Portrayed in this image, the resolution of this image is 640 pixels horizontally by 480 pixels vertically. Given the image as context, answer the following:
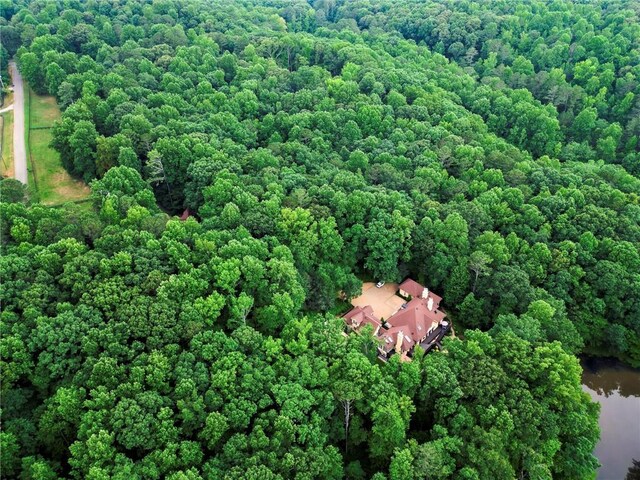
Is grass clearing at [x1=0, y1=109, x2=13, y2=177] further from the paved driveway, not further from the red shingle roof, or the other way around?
the paved driveway

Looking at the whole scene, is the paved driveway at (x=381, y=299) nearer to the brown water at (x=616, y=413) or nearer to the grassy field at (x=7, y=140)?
the brown water at (x=616, y=413)

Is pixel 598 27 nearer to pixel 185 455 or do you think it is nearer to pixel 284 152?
pixel 284 152

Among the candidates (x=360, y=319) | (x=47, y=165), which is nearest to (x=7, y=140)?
(x=47, y=165)

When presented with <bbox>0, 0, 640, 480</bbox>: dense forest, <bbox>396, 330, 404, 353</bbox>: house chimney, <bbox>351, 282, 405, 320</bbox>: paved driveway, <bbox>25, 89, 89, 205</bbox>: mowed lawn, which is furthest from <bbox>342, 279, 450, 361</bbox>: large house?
<bbox>25, 89, 89, 205</bbox>: mowed lawn

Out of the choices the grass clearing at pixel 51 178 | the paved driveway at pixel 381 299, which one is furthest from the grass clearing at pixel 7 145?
the paved driveway at pixel 381 299

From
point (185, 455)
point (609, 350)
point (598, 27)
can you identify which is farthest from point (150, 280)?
point (598, 27)
